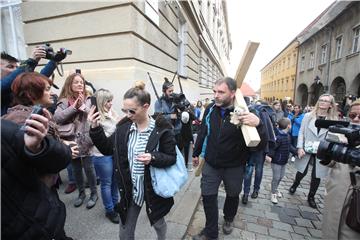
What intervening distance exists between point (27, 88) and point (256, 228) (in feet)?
10.3

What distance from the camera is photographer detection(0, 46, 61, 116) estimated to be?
1707 mm

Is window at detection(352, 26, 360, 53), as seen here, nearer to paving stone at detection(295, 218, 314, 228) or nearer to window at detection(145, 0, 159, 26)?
window at detection(145, 0, 159, 26)

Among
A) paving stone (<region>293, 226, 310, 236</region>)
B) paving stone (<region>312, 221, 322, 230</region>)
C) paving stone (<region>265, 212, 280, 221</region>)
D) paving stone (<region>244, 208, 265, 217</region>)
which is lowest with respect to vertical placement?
paving stone (<region>312, 221, 322, 230</region>)

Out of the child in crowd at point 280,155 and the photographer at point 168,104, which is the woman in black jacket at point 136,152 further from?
the child in crowd at point 280,155

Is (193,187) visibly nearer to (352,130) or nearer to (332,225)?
(332,225)

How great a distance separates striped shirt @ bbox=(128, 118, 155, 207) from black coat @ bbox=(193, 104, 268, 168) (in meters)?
0.90

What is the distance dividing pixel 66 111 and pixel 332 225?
9.93 feet

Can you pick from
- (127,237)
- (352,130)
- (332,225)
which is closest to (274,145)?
(332,225)

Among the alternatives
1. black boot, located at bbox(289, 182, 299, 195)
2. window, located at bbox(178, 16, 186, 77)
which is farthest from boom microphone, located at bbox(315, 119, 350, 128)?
window, located at bbox(178, 16, 186, 77)

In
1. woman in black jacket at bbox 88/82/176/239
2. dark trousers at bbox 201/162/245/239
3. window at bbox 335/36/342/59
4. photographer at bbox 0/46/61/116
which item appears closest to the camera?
photographer at bbox 0/46/61/116

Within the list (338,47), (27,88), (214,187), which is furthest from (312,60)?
(27,88)

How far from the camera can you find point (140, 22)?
4.36 m

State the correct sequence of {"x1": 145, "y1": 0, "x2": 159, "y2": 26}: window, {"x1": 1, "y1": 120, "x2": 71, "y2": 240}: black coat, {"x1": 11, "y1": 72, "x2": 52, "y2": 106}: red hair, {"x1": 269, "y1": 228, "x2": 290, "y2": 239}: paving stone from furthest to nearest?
{"x1": 145, "y1": 0, "x2": 159, "y2": 26}: window, {"x1": 269, "y1": 228, "x2": 290, "y2": 239}: paving stone, {"x1": 11, "y1": 72, "x2": 52, "y2": 106}: red hair, {"x1": 1, "y1": 120, "x2": 71, "y2": 240}: black coat

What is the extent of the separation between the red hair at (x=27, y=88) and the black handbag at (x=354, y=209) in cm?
243
